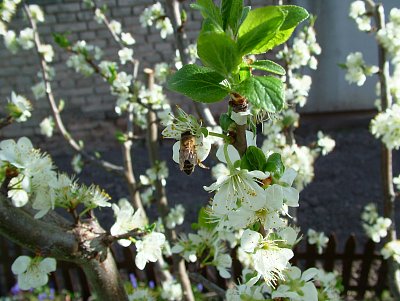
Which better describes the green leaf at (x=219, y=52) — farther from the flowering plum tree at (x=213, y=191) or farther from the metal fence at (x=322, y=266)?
the metal fence at (x=322, y=266)

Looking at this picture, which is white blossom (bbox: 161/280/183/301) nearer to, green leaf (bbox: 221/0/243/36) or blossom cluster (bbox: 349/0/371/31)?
blossom cluster (bbox: 349/0/371/31)

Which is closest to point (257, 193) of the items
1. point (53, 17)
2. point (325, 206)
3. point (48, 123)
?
point (48, 123)

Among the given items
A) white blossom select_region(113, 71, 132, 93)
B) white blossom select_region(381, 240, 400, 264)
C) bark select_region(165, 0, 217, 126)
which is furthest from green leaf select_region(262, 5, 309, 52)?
white blossom select_region(113, 71, 132, 93)

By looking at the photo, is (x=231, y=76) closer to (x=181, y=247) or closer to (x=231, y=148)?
(x=231, y=148)

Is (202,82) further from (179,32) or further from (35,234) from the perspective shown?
(179,32)

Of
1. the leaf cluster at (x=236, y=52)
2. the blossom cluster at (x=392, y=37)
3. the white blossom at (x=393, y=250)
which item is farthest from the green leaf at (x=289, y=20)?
the blossom cluster at (x=392, y=37)

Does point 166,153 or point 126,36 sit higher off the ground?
point 126,36
